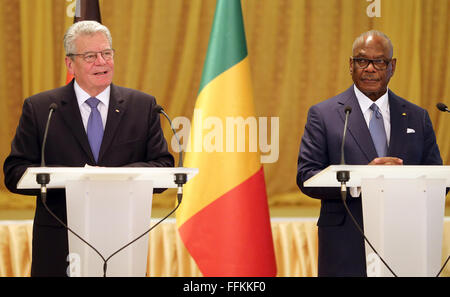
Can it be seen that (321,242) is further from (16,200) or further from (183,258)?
(16,200)

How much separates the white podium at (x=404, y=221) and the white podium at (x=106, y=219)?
69 centimetres

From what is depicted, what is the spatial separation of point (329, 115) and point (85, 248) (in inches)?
55.0

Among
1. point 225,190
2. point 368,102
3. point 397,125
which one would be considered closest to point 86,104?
point 368,102

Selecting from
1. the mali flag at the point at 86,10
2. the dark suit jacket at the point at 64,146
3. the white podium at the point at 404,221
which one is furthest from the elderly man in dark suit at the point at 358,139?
the mali flag at the point at 86,10

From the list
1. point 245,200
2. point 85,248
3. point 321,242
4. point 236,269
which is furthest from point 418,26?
point 85,248

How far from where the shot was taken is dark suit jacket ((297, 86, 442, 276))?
3146 millimetres

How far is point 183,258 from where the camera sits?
4961 millimetres

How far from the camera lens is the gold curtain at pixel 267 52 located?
18.6ft

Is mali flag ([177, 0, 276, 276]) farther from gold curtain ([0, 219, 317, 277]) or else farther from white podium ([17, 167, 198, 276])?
white podium ([17, 167, 198, 276])

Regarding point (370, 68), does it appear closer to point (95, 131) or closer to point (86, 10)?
point (95, 131)

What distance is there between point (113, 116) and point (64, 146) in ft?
0.81

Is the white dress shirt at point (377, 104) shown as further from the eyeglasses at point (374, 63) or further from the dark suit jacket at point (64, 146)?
the dark suit jacket at point (64, 146)

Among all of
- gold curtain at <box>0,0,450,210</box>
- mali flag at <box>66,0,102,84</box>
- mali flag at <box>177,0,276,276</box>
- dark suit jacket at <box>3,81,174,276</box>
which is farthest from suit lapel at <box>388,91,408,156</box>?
gold curtain at <box>0,0,450,210</box>

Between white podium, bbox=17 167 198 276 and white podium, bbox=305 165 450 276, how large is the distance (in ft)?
2.26
